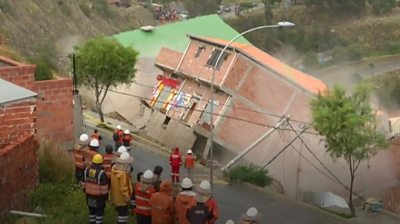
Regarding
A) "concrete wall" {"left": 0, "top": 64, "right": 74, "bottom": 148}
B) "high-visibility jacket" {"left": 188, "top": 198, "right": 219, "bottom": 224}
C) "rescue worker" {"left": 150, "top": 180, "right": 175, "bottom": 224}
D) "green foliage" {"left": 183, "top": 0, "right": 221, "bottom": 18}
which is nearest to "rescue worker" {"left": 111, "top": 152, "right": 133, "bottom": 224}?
"rescue worker" {"left": 150, "top": 180, "right": 175, "bottom": 224}

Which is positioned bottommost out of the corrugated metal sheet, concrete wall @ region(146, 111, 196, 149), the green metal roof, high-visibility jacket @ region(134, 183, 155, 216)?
concrete wall @ region(146, 111, 196, 149)

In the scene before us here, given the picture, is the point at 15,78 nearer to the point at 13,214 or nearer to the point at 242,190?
the point at 13,214

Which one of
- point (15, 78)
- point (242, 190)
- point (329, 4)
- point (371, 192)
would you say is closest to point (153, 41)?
point (371, 192)

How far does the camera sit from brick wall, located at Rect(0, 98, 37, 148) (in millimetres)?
10031

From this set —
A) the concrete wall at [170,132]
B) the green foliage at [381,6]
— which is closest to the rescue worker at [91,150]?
the concrete wall at [170,132]

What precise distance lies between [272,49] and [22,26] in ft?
125

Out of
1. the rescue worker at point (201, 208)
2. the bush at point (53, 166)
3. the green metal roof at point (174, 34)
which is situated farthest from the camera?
the green metal roof at point (174, 34)

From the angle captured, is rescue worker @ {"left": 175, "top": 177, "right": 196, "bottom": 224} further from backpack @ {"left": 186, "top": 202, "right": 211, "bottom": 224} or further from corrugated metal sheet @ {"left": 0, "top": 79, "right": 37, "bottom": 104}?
corrugated metal sheet @ {"left": 0, "top": 79, "right": 37, "bottom": 104}

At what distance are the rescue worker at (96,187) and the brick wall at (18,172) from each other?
46.9 inches

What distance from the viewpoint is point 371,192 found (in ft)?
87.0

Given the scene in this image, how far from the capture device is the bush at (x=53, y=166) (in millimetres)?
11351

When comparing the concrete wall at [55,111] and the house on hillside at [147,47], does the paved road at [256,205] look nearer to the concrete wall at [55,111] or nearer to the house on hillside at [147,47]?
the concrete wall at [55,111]

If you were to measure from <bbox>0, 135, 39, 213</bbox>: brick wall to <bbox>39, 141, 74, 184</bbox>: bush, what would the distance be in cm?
64

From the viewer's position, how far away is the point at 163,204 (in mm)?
9109
